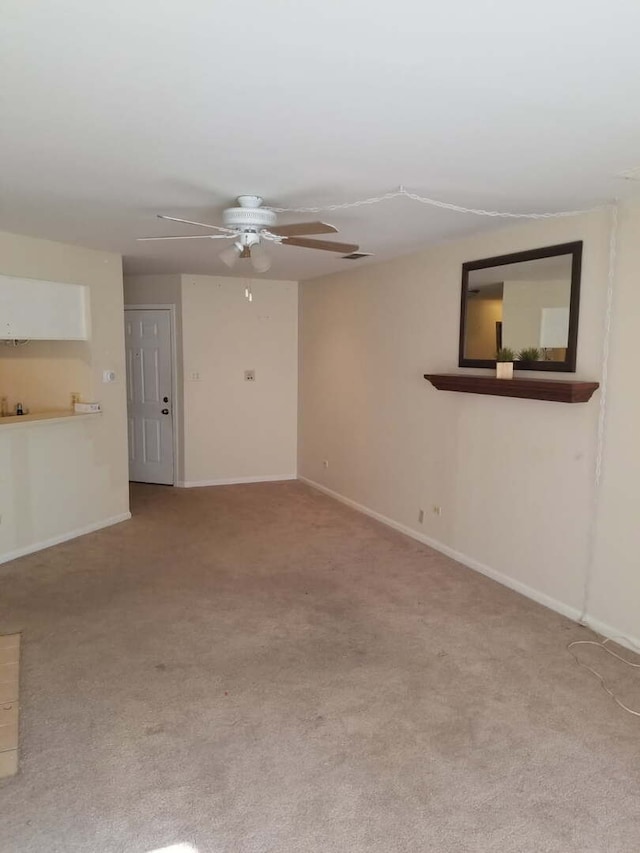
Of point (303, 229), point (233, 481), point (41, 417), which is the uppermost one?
point (303, 229)

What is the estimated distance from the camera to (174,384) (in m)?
Answer: 6.55

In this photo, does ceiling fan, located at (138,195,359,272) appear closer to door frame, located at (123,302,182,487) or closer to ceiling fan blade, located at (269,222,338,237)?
ceiling fan blade, located at (269,222,338,237)

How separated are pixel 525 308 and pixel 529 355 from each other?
0.32 metres

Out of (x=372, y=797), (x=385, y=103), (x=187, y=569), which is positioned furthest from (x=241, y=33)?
(x=187, y=569)

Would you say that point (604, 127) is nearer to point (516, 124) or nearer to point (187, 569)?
point (516, 124)

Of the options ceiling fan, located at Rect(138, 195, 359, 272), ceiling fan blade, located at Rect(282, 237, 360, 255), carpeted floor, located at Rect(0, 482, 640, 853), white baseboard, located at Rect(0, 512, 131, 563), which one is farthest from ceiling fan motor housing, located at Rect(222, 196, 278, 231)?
white baseboard, located at Rect(0, 512, 131, 563)

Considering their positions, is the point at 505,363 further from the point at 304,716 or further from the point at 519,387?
the point at 304,716

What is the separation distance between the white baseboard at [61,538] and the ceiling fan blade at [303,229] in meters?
3.27

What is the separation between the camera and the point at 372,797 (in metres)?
2.10

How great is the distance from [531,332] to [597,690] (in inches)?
83.8

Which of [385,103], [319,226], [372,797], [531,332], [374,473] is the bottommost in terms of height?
[372,797]

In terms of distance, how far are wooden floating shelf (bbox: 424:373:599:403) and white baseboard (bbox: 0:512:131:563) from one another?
3154 mm

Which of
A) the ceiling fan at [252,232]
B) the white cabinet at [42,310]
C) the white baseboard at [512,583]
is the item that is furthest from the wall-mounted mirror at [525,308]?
the white cabinet at [42,310]

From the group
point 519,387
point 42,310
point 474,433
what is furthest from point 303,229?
point 42,310
